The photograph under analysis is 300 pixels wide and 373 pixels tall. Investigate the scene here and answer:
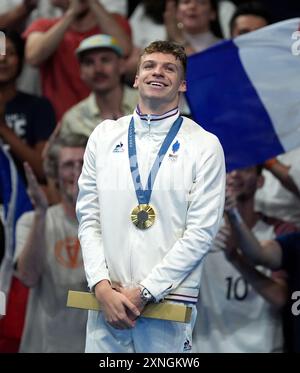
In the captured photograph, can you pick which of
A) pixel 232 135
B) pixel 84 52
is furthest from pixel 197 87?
pixel 84 52

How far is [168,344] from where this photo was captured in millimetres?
4137

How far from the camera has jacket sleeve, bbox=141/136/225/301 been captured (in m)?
4.04

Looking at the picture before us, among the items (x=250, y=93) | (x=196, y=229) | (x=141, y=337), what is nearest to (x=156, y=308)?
(x=141, y=337)

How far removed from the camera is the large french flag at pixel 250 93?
19.2ft

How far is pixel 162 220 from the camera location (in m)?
4.11

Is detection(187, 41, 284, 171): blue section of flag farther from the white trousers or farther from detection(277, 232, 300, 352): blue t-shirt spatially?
the white trousers

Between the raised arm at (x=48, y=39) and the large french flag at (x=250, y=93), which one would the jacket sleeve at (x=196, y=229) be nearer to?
the large french flag at (x=250, y=93)

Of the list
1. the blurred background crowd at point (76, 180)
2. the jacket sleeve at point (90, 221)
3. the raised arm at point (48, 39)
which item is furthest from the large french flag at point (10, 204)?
the jacket sleeve at point (90, 221)

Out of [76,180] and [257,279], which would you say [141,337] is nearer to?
[257,279]

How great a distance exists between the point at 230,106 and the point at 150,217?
198 centimetres

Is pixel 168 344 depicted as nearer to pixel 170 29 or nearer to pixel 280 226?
pixel 280 226

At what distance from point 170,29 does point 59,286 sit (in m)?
1.92

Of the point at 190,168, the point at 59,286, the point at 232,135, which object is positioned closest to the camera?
the point at 190,168

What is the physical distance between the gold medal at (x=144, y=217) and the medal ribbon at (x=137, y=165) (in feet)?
0.08
